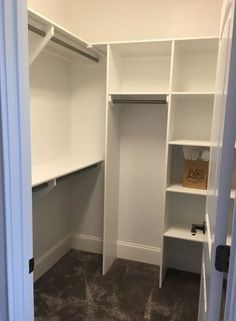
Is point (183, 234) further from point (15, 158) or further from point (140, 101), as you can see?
point (15, 158)

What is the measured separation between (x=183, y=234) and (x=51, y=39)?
1.94 metres

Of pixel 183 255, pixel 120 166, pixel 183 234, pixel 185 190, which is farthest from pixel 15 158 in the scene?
pixel 183 255

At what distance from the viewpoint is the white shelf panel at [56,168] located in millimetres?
1935

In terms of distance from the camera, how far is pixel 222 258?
0.87 metres

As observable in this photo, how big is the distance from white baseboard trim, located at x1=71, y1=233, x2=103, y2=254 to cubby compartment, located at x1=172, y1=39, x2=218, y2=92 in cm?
179

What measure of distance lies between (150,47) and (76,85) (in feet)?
2.92

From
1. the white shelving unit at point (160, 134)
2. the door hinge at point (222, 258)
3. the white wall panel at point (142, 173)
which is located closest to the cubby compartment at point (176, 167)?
the white shelving unit at point (160, 134)

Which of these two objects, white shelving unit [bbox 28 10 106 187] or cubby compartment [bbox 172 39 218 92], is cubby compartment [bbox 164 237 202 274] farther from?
cubby compartment [bbox 172 39 218 92]

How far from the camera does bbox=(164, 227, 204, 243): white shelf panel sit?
8.11 feet

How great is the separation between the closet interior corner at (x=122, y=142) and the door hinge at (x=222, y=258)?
154 cm

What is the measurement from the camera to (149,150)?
285 cm

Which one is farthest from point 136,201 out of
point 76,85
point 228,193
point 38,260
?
point 228,193

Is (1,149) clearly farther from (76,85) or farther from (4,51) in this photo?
(76,85)

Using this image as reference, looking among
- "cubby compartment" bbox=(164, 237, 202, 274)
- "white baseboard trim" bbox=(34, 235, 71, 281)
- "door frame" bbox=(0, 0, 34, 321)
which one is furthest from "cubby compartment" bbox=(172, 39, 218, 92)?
"white baseboard trim" bbox=(34, 235, 71, 281)
